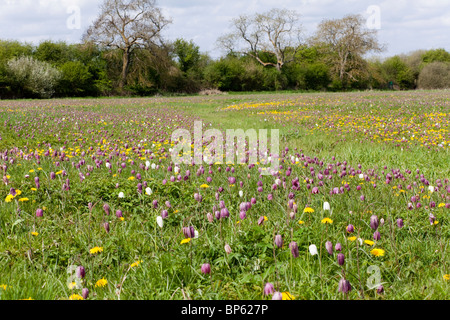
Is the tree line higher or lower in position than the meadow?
higher

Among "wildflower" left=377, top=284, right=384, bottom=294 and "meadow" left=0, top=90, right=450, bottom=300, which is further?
"meadow" left=0, top=90, right=450, bottom=300

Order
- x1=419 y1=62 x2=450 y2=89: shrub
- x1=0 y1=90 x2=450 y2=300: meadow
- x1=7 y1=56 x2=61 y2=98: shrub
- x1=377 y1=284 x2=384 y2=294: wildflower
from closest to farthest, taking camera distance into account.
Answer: x1=377 y1=284 x2=384 y2=294: wildflower, x1=0 y1=90 x2=450 y2=300: meadow, x1=7 y1=56 x2=61 y2=98: shrub, x1=419 y1=62 x2=450 y2=89: shrub

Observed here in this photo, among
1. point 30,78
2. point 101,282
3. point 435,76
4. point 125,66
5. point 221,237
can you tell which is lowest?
point 101,282

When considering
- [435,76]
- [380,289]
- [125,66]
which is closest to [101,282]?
[380,289]

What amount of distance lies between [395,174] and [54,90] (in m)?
49.5

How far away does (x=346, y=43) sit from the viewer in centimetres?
6184

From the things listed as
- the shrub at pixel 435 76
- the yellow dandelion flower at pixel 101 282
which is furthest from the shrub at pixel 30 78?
the shrub at pixel 435 76

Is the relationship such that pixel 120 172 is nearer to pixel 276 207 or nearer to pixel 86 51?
pixel 276 207

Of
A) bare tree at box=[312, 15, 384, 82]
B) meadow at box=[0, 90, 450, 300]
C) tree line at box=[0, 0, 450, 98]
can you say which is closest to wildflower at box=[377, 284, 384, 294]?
meadow at box=[0, 90, 450, 300]

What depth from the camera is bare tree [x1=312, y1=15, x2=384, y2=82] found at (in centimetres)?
6109

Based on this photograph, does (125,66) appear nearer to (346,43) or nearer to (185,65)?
(185,65)

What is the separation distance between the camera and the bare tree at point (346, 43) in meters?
61.1

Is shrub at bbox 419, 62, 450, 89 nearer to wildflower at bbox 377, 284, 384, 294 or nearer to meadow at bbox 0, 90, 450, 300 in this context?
meadow at bbox 0, 90, 450, 300

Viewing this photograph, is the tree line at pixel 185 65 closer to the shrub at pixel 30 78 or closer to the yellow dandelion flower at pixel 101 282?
the shrub at pixel 30 78
